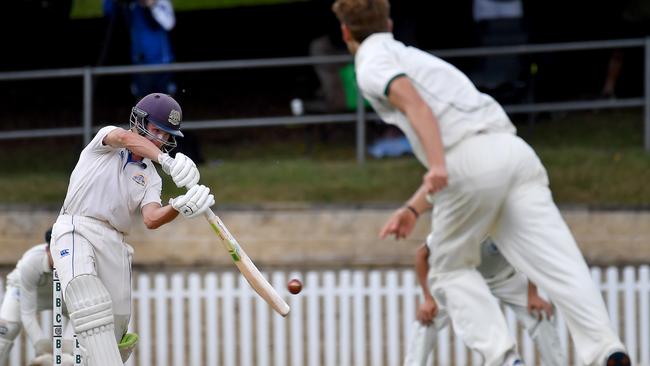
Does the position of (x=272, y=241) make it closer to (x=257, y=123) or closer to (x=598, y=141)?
(x=257, y=123)

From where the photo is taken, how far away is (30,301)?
9094mm

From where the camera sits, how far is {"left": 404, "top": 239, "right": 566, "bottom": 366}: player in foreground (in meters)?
8.26

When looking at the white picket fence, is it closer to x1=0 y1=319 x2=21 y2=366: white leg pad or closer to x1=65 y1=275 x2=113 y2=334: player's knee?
x1=0 y1=319 x2=21 y2=366: white leg pad

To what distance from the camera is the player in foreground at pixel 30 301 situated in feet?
29.4

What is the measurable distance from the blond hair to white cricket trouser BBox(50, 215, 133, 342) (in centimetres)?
169

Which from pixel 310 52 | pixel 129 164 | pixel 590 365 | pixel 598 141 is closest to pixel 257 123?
pixel 310 52

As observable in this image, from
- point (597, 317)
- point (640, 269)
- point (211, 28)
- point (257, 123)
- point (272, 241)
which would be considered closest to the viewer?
point (597, 317)

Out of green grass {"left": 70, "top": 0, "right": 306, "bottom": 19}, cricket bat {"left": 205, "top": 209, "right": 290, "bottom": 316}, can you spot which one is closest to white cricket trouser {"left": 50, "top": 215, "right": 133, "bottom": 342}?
cricket bat {"left": 205, "top": 209, "right": 290, "bottom": 316}

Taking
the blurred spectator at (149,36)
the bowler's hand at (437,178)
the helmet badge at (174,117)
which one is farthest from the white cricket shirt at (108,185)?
the blurred spectator at (149,36)

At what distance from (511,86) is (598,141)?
0.93 m

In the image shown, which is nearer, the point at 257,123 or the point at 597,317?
the point at 597,317

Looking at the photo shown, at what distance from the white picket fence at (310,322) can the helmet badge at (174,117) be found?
3732 mm

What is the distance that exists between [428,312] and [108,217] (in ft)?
6.29

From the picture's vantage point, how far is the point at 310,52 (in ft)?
47.2
